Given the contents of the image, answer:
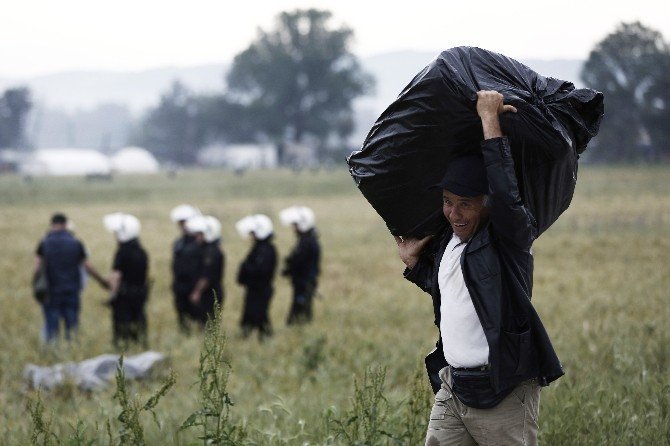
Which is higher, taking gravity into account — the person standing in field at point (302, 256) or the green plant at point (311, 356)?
the person standing in field at point (302, 256)

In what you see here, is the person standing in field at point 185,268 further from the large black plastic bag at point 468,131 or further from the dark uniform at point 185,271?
the large black plastic bag at point 468,131

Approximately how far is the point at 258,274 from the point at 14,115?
86636 millimetres

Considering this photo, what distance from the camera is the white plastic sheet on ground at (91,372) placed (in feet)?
24.7

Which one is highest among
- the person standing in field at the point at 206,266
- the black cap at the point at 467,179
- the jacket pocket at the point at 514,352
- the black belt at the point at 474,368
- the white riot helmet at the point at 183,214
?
the black cap at the point at 467,179

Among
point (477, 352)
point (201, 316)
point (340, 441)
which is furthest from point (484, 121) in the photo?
point (201, 316)

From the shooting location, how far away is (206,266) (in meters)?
10.2

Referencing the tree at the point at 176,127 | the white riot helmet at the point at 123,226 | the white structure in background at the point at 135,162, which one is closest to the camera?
the white riot helmet at the point at 123,226

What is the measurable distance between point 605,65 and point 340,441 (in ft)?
152

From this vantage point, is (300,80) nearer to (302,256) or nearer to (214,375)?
(302,256)

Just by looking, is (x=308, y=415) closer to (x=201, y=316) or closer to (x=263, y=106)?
(x=201, y=316)

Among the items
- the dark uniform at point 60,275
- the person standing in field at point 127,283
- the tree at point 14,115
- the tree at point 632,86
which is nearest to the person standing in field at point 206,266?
the person standing in field at point 127,283

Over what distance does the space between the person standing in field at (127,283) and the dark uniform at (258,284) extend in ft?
3.79

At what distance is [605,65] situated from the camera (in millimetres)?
47531

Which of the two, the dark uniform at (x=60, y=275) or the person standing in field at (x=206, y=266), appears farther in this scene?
the person standing in field at (x=206, y=266)
